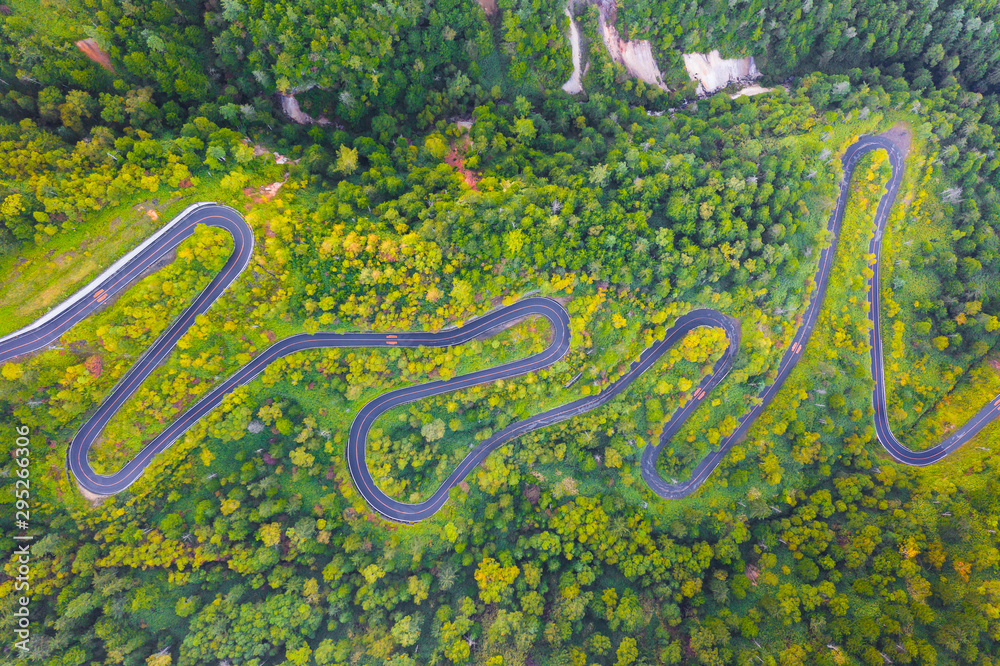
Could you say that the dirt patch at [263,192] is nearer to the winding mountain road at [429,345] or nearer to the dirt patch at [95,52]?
the winding mountain road at [429,345]

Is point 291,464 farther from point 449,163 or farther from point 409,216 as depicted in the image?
point 449,163

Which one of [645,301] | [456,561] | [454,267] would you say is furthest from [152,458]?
[645,301]

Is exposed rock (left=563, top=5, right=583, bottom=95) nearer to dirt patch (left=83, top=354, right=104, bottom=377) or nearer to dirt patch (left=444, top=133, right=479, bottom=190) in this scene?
dirt patch (left=444, top=133, right=479, bottom=190)

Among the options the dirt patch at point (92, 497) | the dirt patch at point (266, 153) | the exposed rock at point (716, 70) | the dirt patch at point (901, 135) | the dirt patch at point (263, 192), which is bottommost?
the dirt patch at point (92, 497)

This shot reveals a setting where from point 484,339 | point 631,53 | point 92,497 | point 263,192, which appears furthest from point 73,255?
point 631,53

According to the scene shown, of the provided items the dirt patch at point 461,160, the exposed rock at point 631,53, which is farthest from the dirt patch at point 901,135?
the dirt patch at point 461,160

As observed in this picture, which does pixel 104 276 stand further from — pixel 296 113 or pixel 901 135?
pixel 901 135
